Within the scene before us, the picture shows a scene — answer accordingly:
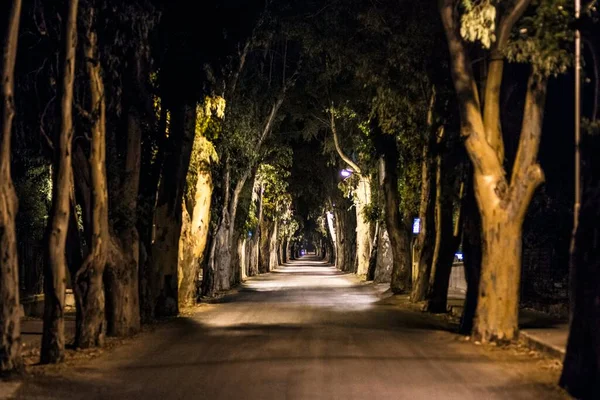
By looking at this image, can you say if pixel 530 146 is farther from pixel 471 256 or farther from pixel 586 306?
pixel 586 306

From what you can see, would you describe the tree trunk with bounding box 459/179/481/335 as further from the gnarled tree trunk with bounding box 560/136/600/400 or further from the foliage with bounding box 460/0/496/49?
the gnarled tree trunk with bounding box 560/136/600/400

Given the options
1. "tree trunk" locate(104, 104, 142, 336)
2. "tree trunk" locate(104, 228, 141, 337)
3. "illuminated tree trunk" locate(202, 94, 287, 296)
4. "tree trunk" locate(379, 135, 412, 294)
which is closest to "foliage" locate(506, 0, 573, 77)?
"tree trunk" locate(104, 104, 142, 336)

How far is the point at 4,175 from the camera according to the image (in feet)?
42.2

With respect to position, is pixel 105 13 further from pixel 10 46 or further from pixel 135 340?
pixel 135 340

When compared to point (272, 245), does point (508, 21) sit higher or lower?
higher

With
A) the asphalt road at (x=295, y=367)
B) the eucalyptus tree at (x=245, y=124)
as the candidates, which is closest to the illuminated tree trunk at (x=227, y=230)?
the eucalyptus tree at (x=245, y=124)

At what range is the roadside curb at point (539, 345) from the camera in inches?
579

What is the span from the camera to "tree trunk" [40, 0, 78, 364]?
556 inches

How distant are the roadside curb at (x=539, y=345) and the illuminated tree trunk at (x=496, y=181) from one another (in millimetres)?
263

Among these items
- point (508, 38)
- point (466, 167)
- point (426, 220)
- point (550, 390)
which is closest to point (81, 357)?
point (550, 390)

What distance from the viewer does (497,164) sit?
56.4 ft

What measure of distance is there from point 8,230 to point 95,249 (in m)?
3.31

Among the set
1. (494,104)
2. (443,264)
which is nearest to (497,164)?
(494,104)

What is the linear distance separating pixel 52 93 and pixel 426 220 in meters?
14.5
